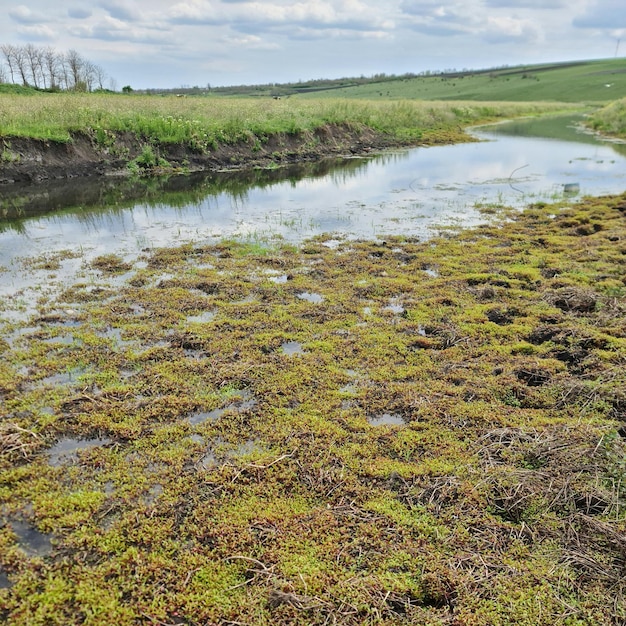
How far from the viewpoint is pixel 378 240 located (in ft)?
45.1

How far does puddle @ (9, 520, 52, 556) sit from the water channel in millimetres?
5480

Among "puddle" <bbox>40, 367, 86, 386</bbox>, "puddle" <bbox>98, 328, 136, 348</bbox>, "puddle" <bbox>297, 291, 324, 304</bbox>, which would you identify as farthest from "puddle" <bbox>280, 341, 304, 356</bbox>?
"puddle" <bbox>40, 367, 86, 386</bbox>

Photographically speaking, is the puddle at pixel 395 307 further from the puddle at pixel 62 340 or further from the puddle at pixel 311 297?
the puddle at pixel 62 340

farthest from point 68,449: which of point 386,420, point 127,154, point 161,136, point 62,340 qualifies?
point 161,136

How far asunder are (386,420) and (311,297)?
4.25 m

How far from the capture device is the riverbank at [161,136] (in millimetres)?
20609

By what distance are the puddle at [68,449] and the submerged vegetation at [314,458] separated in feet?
0.10

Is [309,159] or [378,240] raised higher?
[309,159]

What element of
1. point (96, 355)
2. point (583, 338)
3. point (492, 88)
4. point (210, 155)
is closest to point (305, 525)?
point (96, 355)

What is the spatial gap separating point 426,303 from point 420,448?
445cm

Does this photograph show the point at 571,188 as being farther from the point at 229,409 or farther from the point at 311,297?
the point at 229,409

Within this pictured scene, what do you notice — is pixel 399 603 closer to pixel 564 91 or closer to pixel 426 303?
pixel 426 303

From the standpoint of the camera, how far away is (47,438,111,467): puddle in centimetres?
505

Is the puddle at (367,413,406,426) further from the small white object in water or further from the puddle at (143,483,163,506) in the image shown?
the small white object in water
